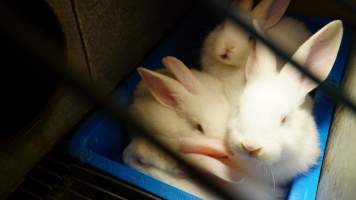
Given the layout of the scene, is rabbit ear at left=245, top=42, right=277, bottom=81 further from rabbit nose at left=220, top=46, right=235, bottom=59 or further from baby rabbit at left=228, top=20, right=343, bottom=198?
rabbit nose at left=220, top=46, right=235, bottom=59

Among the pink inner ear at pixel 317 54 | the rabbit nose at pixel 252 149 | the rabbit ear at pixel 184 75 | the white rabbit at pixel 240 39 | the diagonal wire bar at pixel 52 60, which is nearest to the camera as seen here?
the diagonal wire bar at pixel 52 60

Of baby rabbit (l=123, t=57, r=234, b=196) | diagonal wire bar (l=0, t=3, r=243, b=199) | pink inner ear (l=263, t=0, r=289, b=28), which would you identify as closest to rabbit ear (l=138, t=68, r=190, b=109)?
baby rabbit (l=123, t=57, r=234, b=196)

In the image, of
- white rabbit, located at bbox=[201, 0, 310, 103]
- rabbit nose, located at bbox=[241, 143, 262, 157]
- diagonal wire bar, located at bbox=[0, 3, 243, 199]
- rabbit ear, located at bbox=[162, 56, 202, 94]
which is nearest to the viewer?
diagonal wire bar, located at bbox=[0, 3, 243, 199]

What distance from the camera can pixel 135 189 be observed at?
1.09m

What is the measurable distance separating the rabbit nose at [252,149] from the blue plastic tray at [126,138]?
185mm

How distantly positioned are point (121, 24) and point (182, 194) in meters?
0.54

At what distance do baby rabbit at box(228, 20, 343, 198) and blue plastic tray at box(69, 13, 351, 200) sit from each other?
0.24 ft

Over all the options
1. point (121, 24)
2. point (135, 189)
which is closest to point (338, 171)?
point (135, 189)

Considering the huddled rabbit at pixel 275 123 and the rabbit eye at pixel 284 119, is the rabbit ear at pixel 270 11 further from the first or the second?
the rabbit eye at pixel 284 119

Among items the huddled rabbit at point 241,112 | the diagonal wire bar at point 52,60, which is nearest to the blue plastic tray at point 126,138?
the huddled rabbit at point 241,112

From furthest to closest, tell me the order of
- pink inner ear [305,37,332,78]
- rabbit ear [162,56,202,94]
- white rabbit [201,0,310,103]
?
white rabbit [201,0,310,103], rabbit ear [162,56,202,94], pink inner ear [305,37,332,78]

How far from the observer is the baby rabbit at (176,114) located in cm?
111

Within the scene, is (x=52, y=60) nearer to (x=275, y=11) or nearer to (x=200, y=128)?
(x=200, y=128)

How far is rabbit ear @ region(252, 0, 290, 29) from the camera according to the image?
1289 millimetres
